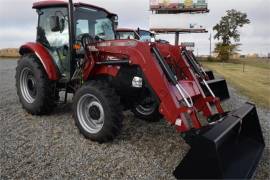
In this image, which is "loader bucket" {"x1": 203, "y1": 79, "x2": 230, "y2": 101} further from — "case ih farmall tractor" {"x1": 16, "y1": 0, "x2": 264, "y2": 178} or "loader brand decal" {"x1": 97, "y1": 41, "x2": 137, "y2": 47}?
"loader brand decal" {"x1": 97, "y1": 41, "x2": 137, "y2": 47}

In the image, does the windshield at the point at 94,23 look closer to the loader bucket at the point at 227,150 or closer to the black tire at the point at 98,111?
the black tire at the point at 98,111

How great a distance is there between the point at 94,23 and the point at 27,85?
200cm

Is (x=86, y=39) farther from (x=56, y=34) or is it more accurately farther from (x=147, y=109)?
(x=147, y=109)

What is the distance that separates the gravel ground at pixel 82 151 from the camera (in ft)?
13.3

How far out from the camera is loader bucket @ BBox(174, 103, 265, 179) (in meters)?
3.49

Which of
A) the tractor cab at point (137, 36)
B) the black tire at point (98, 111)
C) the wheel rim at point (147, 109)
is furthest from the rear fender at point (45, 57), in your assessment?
the wheel rim at point (147, 109)

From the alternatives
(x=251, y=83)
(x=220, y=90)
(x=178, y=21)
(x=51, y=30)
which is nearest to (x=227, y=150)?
(x=220, y=90)

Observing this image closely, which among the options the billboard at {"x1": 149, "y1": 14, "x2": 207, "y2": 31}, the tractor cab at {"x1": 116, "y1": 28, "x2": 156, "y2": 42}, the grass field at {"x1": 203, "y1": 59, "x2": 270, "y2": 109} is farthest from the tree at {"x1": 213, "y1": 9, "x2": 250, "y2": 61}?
the tractor cab at {"x1": 116, "y1": 28, "x2": 156, "y2": 42}

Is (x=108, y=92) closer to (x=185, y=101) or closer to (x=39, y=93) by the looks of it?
(x=185, y=101)

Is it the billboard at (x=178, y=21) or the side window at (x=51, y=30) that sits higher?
→ the billboard at (x=178, y=21)

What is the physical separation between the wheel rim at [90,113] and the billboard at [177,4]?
5027 cm

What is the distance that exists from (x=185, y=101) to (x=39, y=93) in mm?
3195

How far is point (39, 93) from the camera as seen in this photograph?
6.33 m

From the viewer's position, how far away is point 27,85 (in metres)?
6.98
